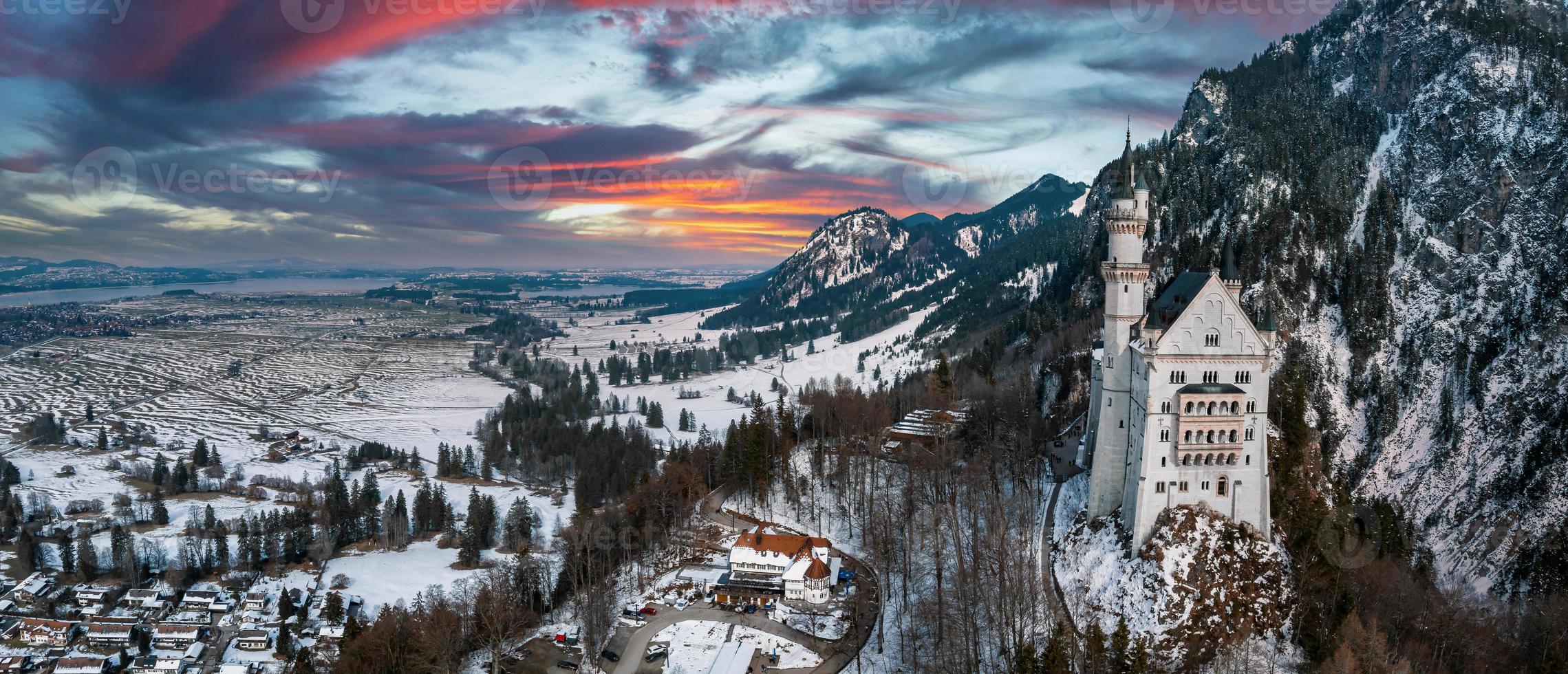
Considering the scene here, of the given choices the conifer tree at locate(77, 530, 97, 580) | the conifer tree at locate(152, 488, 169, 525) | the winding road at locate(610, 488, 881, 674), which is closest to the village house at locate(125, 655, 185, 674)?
the conifer tree at locate(77, 530, 97, 580)

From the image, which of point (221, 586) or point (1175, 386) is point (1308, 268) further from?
point (221, 586)

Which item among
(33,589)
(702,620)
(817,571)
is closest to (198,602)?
(33,589)

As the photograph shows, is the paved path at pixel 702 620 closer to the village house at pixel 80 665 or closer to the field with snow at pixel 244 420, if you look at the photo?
the field with snow at pixel 244 420

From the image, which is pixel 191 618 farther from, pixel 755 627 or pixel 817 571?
pixel 817 571

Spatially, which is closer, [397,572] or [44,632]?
[44,632]

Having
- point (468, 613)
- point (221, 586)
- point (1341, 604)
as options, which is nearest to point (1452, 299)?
point (1341, 604)

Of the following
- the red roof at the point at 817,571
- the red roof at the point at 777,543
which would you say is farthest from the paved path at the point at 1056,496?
the red roof at the point at 777,543
